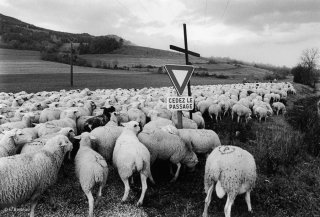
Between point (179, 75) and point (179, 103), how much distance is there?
2.55 ft

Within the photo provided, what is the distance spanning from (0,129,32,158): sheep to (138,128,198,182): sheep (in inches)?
104

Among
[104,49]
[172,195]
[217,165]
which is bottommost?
[172,195]

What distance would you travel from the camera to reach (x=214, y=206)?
19.1ft

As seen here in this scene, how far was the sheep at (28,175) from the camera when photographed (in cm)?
482

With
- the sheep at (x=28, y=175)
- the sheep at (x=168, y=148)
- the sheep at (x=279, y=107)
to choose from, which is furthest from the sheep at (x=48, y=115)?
the sheep at (x=279, y=107)

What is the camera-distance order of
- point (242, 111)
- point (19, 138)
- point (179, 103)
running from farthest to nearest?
1. point (242, 111)
2. point (179, 103)
3. point (19, 138)

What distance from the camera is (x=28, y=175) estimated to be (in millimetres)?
5055

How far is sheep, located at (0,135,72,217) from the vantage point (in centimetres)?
482

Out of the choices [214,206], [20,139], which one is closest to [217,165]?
[214,206]

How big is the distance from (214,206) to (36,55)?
202ft

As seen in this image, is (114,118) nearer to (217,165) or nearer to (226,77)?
(217,165)

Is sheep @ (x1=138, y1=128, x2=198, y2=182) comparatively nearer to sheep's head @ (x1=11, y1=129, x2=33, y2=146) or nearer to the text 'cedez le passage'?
the text 'cedez le passage'

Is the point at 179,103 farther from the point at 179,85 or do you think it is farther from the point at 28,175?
the point at 28,175

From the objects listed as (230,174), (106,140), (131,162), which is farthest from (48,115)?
(230,174)
